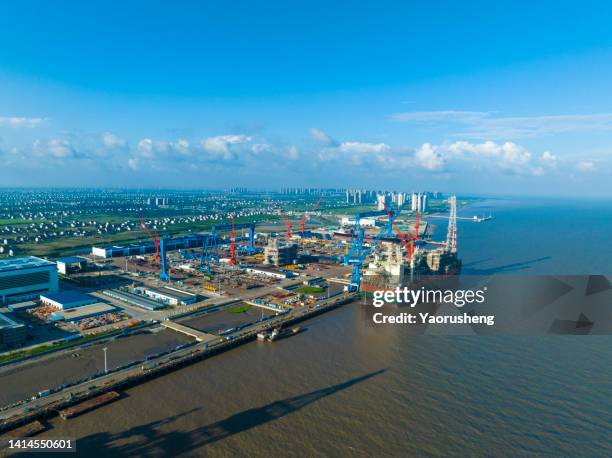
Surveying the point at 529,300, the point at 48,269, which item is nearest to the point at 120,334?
the point at 48,269

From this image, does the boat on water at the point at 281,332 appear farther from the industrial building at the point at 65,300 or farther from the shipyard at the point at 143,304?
the industrial building at the point at 65,300

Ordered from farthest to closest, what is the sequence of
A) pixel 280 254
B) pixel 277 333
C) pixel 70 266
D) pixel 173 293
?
pixel 280 254, pixel 70 266, pixel 173 293, pixel 277 333

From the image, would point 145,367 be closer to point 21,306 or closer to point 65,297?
point 65,297

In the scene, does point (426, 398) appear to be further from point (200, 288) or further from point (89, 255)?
point (89, 255)

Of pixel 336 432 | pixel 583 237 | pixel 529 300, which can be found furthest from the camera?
pixel 583 237

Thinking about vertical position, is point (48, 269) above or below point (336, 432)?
above

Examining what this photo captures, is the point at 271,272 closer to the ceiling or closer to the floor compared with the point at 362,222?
closer to the floor

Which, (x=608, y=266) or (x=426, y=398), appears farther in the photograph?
(x=608, y=266)

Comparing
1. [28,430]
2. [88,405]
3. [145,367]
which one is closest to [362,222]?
[145,367]

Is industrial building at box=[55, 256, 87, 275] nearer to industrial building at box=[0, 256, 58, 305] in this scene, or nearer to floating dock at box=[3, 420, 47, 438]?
industrial building at box=[0, 256, 58, 305]
